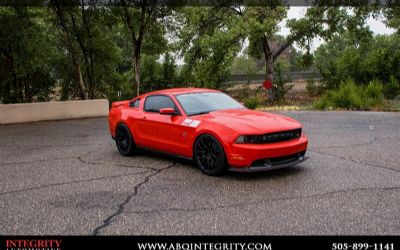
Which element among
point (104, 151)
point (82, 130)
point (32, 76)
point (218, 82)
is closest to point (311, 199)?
point (104, 151)

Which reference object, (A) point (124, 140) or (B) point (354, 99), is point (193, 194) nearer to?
(A) point (124, 140)

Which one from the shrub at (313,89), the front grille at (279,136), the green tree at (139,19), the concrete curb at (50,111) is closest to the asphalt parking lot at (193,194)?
the front grille at (279,136)

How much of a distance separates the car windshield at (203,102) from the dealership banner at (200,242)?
11.2 feet

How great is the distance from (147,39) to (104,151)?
51.4 feet

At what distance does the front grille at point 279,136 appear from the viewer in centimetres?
657

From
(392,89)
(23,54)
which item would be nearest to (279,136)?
(23,54)

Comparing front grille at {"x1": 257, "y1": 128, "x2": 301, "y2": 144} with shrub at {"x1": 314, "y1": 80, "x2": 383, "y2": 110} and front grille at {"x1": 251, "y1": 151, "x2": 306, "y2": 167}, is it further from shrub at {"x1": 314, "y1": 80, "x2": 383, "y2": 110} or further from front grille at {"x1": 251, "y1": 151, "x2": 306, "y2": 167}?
shrub at {"x1": 314, "y1": 80, "x2": 383, "y2": 110}

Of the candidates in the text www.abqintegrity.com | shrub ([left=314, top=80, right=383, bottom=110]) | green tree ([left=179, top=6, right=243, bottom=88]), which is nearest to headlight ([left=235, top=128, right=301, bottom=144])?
the text www.abqintegrity.com

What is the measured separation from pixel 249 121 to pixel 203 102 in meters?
1.31

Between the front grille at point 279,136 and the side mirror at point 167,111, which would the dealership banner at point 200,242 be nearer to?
the front grille at point 279,136

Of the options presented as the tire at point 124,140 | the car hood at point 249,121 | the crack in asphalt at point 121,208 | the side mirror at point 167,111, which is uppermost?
the side mirror at point 167,111

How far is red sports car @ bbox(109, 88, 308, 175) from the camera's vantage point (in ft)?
21.4

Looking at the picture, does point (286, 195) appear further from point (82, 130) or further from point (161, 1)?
point (161, 1)

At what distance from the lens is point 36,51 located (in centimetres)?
1881
